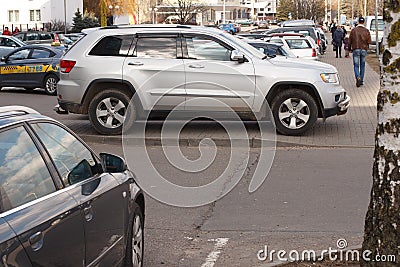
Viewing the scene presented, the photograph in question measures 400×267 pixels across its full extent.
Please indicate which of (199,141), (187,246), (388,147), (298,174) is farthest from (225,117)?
(388,147)

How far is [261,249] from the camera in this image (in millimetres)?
7184

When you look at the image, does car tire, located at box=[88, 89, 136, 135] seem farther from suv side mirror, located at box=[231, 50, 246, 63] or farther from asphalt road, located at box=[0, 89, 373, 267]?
suv side mirror, located at box=[231, 50, 246, 63]

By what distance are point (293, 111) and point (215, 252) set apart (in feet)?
21.8

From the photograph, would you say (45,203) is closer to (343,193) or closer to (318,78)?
(343,193)

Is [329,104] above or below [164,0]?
below

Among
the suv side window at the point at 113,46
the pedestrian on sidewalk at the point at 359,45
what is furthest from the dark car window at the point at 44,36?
the suv side window at the point at 113,46

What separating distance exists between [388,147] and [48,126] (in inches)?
88.0

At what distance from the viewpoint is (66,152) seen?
17.4 feet

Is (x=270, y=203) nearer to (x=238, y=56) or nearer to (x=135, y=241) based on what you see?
(x=135, y=241)

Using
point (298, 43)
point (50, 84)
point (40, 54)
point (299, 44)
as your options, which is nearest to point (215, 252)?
point (50, 84)

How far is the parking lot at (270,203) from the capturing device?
7.30 meters

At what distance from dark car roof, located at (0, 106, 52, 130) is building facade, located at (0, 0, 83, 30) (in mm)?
83986

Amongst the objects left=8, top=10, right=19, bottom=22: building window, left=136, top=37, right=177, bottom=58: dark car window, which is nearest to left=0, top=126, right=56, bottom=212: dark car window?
left=136, top=37, right=177, bottom=58: dark car window

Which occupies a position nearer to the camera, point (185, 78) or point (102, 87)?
point (185, 78)
